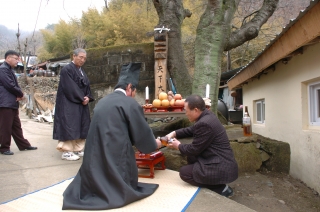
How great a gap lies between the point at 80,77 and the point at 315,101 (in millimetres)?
3626

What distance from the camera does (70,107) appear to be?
4336mm

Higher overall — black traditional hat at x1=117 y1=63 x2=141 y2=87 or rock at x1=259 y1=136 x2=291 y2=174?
black traditional hat at x1=117 y1=63 x2=141 y2=87

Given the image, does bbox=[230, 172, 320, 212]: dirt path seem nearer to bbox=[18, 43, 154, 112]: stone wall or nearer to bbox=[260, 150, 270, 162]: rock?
bbox=[260, 150, 270, 162]: rock

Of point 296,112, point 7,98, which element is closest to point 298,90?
point 296,112

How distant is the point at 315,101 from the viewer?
420 centimetres

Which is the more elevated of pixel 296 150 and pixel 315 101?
pixel 315 101

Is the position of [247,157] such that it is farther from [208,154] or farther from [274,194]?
[208,154]

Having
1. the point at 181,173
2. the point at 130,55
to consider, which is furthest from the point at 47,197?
the point at 130,55

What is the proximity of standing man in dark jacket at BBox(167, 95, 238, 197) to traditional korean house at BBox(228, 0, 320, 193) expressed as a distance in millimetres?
1452

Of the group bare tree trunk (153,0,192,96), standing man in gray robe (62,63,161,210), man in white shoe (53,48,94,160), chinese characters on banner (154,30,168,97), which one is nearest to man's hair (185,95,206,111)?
standing man in gray robe (62,63,161,210)

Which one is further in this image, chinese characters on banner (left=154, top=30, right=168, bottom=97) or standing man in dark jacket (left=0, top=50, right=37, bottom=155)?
chinese characters on banner (left=154, top=30, right=168, bottom=97)

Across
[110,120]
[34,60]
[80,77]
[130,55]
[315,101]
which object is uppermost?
[34,60]

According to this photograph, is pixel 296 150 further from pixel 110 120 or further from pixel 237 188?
pixel 110 120

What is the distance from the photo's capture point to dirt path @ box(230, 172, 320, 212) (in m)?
3.75
